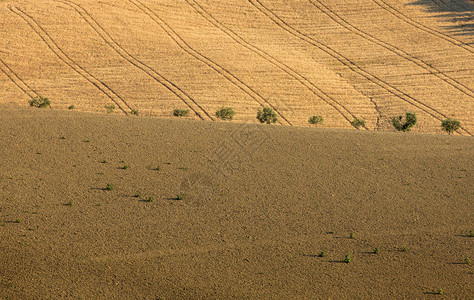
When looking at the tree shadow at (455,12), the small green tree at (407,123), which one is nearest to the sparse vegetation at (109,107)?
the small green tree at (407,123)

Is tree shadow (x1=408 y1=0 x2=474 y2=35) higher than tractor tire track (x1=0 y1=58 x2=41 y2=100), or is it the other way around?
tree shadow (x1=408 y1=0 x2=474 y2=35)

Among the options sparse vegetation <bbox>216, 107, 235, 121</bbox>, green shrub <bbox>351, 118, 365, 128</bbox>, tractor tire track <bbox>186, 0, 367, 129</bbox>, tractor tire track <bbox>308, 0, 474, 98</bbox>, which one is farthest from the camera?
tractor tire track <bbox>308, 0, 474, 98</bbox>

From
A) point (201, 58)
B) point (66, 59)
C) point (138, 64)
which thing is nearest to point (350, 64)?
point (201, 58)

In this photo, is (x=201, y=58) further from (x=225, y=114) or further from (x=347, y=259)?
(x=347, y=259)

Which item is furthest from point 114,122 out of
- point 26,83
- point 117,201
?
point 26,83

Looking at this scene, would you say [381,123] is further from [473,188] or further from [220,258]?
[220,258]

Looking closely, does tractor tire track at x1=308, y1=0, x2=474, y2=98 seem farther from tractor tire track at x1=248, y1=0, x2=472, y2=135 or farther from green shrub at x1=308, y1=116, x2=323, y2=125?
green shrub at x1=308, y1=116, x2=323, y2=125

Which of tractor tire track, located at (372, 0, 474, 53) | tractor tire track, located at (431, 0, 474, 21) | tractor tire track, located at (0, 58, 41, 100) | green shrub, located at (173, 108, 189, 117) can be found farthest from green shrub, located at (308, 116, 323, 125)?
tractor tire track, located at (431, 0, 474, 21)
